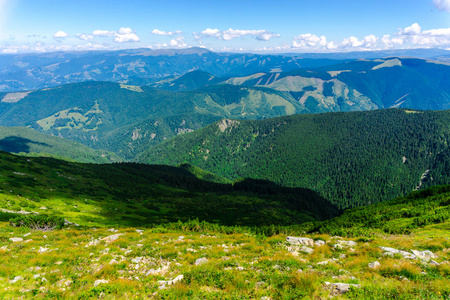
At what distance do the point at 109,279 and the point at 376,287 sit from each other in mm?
20049

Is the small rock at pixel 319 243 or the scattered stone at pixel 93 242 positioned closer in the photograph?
the small rock at pixel 319 243

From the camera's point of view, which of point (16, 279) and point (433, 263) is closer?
point (16, 279)

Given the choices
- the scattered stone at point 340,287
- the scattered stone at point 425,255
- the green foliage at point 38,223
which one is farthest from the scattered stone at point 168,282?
the green foliage at point 38,223

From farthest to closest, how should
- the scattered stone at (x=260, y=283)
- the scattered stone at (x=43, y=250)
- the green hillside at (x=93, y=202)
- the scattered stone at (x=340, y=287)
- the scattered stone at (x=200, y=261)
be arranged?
1. the green hillside at (x=93, y=202)
2. the scattered stone at (x=43, y=250)
3. the scattered stone at (x=200, y=261)
4. the scattered stone at (x=260, y=283)
5. the scattered stone at (x=340, y=287)

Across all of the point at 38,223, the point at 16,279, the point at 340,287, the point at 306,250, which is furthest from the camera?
the point at 38,223

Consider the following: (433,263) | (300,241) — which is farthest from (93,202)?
(433,263)

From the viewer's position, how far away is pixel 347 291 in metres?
14.9

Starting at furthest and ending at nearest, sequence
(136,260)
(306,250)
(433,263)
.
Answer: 1. (306,250)
2. (136,260)
3. (433,263)

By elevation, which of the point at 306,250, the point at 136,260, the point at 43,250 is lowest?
the point at 306,250

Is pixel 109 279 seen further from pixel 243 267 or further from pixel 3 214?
pixel 3 214

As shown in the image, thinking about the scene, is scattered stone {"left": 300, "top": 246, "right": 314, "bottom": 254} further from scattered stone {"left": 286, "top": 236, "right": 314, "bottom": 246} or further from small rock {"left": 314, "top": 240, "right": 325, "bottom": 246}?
small rock {"left": 314, "top": 240, "right": 325, "bottom": 246}

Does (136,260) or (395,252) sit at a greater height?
(395,252)

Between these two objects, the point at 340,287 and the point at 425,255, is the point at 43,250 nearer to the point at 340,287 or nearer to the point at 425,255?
the point at 340,287

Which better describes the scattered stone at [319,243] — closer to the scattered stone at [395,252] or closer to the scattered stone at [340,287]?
the scattered stone at [395,252]
